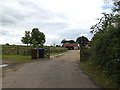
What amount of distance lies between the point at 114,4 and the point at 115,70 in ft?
18.6

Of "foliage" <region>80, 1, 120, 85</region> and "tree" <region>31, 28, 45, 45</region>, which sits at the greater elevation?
"tree" <region>31, 28, 45, 45</region>

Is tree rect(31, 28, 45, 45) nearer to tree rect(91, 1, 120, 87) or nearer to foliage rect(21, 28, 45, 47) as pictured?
foliage rect(21, 28, 45, 47)

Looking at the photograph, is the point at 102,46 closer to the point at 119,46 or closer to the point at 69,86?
the point at 119,46

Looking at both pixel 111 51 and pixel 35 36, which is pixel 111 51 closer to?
pixel 111 51

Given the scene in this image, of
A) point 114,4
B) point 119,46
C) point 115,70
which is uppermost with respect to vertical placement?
point 114,4

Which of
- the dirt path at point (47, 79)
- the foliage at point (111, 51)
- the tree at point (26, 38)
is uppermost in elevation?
the tree at point (26, 38)

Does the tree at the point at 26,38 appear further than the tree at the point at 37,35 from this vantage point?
No

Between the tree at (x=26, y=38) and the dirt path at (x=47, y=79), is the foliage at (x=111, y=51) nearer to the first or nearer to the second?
the dirt path at (x=47, y=79)

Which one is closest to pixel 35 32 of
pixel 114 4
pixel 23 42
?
pixel 23 42

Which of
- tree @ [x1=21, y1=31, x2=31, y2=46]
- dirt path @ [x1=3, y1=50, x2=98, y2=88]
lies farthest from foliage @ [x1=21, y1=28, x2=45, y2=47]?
dirt path @ [x1=3, y1=50, x2=98, y2=88]

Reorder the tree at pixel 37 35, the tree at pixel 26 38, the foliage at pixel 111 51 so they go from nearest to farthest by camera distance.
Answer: the foliage at pixel 111 51
the tree at pixel 26 38
the tree at pixel 37 35

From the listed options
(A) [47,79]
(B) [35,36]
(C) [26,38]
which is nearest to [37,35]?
(B) [35,36]

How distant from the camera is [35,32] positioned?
88375 mm

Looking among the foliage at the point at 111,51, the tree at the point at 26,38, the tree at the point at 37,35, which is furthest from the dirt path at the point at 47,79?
the tree at the point at 37,35
